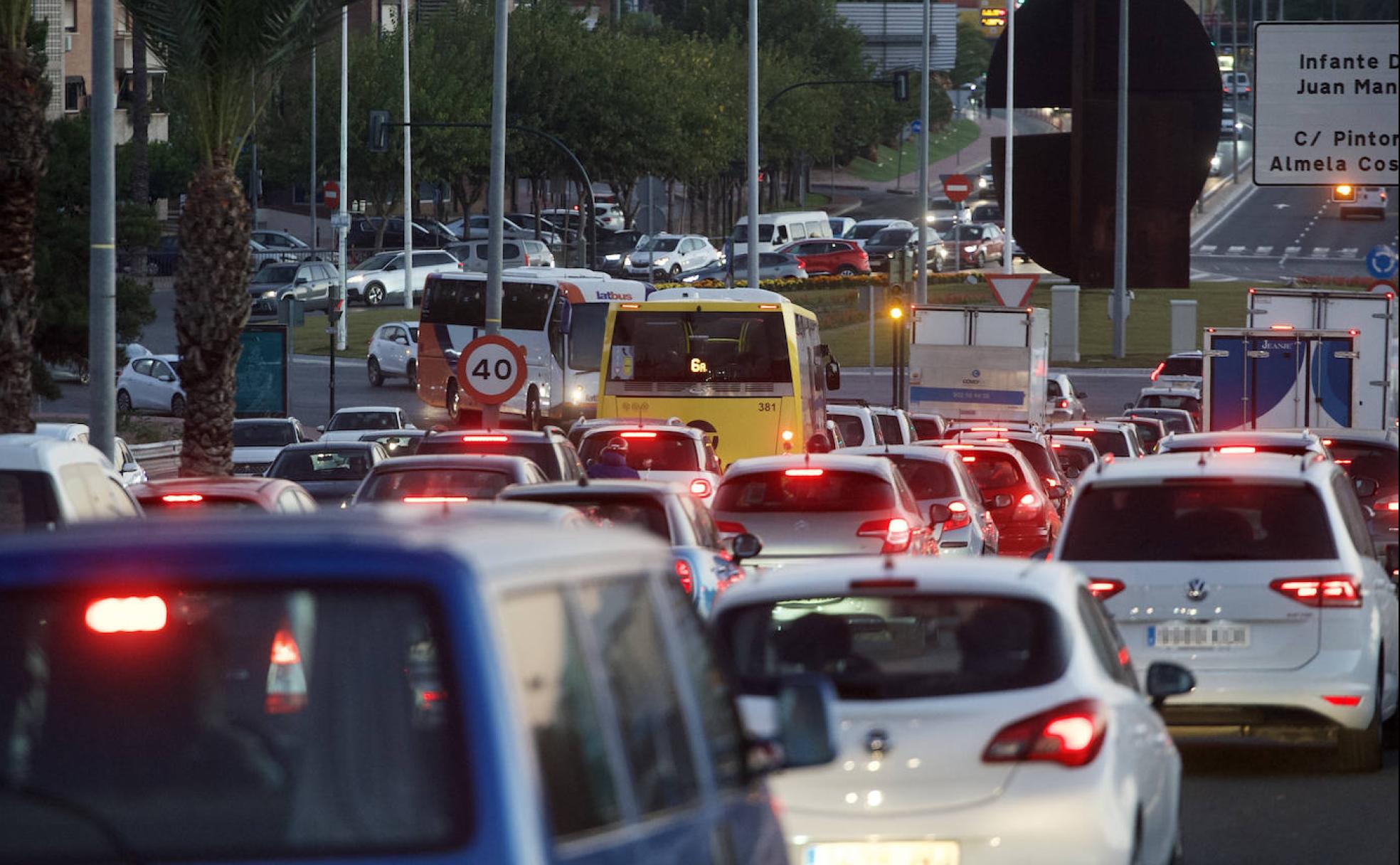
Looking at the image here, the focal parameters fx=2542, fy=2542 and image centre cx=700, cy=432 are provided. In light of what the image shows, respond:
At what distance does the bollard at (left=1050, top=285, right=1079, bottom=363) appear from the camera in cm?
5984

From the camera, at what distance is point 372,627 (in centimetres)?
412

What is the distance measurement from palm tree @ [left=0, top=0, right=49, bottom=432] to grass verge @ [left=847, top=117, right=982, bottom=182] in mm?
111356

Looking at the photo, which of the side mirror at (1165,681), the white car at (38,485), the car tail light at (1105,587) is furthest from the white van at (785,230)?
the side mirror at (1165,681)

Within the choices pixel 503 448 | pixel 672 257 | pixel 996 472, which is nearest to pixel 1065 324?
pixel 672 257

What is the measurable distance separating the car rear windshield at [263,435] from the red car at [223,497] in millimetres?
19686

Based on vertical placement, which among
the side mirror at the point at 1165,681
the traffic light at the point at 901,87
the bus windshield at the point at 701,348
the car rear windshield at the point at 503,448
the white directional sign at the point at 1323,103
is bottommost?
the side mirror at the point at 1165,681

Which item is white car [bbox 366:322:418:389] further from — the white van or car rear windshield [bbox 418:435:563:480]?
car rear windshield [bbox 418:435:563:480]

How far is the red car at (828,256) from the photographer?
83062 mm

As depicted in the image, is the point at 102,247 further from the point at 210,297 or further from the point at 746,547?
the point at 746,547

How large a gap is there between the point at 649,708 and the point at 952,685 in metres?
3.25

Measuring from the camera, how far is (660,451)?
80.1 feet

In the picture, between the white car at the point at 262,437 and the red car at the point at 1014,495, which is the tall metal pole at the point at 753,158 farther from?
the red car at the point at 1014,495

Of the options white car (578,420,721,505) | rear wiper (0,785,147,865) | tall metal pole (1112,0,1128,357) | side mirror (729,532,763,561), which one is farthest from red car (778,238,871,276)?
rear wiper (0,785,147,865)

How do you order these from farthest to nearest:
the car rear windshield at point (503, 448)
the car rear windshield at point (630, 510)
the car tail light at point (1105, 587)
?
the car rear windshield at point (503, 448) → the car rear windshield at point (630, 510) → the car tail light at point (1105, 587)
